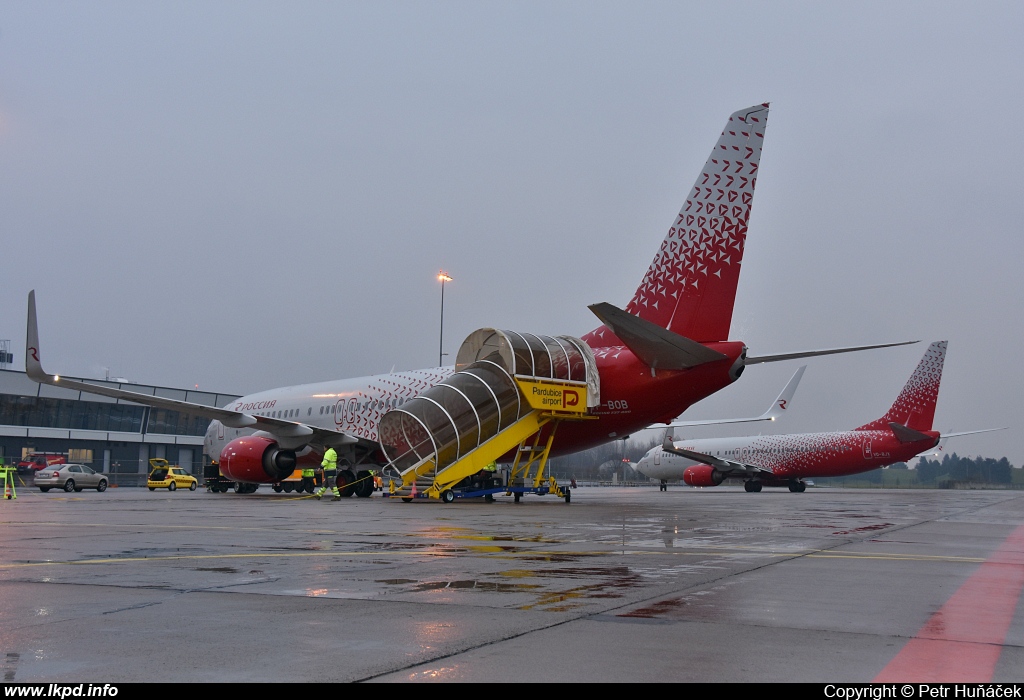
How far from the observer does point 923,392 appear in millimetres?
49750

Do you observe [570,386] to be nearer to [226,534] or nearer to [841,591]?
[226,534]

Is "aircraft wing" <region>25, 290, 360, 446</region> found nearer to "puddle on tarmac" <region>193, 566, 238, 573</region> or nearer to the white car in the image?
the white car

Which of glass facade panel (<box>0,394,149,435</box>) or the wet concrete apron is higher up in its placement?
glass facade panel (<box>0,394,149,435</box>)

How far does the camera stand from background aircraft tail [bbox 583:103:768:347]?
23797mm

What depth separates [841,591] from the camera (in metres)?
6.90

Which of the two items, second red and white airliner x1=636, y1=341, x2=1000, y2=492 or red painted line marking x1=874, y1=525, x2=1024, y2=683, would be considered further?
second red and white airliner x1=636, y1=341, x2=1000, y2=492

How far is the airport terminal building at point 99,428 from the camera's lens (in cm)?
6078

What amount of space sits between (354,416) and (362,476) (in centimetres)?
217

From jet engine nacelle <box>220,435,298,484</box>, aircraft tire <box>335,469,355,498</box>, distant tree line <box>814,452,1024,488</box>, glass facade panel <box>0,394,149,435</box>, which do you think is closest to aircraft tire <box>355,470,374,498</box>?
aircraft tire <box>335,469,355,498</box>

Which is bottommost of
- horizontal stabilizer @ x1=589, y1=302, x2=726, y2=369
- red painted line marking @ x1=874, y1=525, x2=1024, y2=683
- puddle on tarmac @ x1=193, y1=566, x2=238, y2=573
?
puddle on tarmac @ x1=193, y1=566, x2=238, y2=573

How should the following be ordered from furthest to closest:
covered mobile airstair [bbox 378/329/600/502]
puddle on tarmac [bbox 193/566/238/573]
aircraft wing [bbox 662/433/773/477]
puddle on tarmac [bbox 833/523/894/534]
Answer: aircraft wing [bbox 662/433/773/477], covered mobile airstair [bbox 378/329/600/502], puddle on tarmac [bbox 833/523/894/534], puddle on tarmac [bbox 193/566/238/573]

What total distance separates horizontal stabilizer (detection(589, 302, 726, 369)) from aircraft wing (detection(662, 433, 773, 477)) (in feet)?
111

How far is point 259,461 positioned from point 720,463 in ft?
114

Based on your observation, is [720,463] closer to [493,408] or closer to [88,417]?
[493,408]
